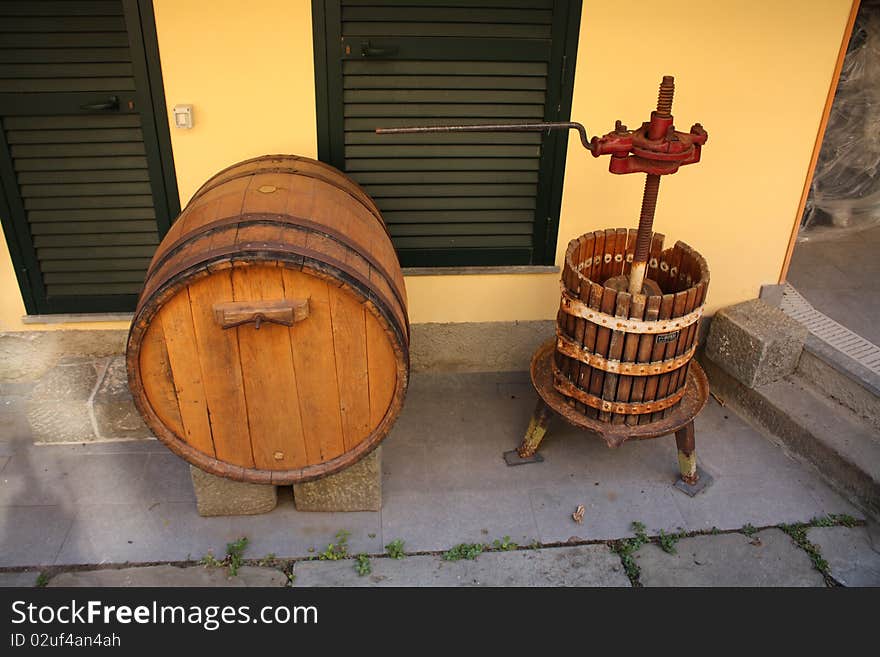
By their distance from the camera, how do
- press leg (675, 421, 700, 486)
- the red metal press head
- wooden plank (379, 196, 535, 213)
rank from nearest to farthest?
1. the red metal press head
2. press leg (675, 421, 700, 486)
3. wooden plank (379, 196, 535, 213)

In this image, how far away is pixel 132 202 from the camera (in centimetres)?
463

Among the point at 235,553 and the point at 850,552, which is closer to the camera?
the point at 235,553

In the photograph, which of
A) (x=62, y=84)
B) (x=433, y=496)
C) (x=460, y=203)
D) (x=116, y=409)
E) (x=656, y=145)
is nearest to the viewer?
(x=656, y=145)

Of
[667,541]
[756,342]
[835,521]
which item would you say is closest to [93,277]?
[667,541]

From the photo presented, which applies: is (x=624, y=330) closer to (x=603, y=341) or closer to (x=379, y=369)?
(x=603, y=341)

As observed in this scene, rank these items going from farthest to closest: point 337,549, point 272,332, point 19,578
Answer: point 337,549 < point 19,578 < point 272,332

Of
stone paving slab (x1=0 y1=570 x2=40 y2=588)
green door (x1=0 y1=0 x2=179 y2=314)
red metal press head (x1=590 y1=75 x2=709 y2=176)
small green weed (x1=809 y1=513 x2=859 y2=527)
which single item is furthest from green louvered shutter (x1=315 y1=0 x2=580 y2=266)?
stone paving slab (x1=0 y1=570 x2=40 y2=588)

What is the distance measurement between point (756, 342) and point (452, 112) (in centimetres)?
240

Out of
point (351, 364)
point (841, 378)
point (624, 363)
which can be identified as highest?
point (351, 364)

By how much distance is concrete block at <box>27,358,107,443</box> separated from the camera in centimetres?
456

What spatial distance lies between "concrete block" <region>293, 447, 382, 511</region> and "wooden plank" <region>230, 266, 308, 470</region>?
0.34 meters

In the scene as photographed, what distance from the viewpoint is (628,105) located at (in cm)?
462

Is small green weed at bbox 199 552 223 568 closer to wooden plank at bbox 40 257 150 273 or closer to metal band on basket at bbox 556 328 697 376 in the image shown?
wooden plank at bbox 40 257 150 273

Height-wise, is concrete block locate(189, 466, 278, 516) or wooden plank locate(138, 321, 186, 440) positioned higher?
wooden plank locate(138, 321, 186, 440)
